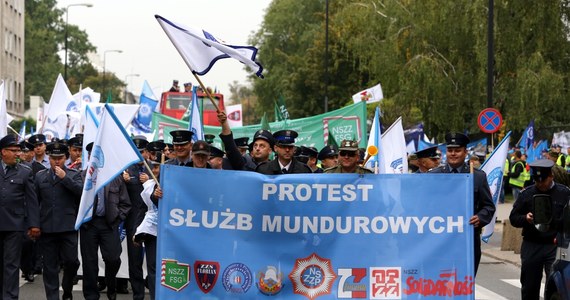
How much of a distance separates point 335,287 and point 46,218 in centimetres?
465

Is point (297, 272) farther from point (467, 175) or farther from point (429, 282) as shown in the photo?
point (467, 175)

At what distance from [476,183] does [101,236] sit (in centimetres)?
432

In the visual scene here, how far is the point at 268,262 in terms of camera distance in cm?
830

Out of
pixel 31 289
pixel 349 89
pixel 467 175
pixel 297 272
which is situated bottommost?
pixel 31 289

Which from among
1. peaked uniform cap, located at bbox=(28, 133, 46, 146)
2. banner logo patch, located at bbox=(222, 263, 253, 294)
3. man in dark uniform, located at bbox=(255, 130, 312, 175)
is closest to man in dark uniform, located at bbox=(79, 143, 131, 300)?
man in dark uniform, located at bbox=(255, 130, 312, 175)

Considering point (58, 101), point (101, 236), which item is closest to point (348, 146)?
point (101, 236)

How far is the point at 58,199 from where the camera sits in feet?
39.6

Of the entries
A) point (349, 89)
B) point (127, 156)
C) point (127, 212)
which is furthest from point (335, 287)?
point (349, 89)

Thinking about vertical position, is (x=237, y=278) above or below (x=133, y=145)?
below

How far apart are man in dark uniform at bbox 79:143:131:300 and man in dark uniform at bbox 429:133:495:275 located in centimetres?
373

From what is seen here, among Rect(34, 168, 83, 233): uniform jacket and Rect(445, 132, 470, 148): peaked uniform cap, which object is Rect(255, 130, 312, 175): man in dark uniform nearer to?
Rect(445, 132, 470, 148): peaked uniform cap

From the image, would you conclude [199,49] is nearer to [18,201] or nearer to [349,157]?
[349,157]

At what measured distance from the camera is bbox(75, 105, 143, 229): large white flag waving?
1041cm

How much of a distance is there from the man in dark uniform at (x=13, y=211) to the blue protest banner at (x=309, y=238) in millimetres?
3709
